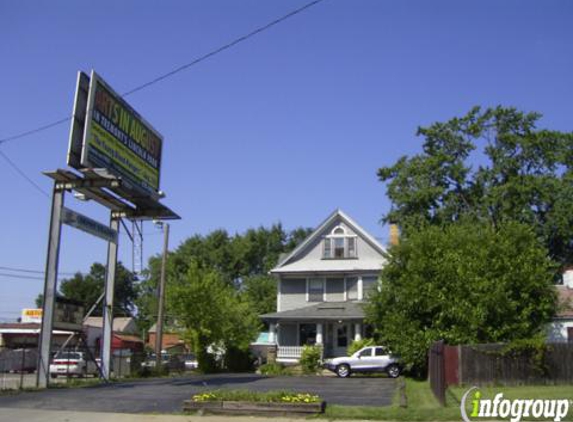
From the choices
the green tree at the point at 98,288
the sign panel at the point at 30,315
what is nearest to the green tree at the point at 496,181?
the sign panel at the point at 30,315

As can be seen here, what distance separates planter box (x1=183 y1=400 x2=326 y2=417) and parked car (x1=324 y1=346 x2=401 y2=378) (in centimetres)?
1629

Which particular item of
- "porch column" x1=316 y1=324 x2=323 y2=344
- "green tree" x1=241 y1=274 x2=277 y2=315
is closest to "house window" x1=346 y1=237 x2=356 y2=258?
"porch column" x1=316 y1=324 x2=323 y2=344

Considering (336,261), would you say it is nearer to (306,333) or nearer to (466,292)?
(306,333)

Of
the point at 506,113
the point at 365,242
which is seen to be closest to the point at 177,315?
the point at 365,242

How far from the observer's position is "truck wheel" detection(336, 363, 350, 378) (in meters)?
32.3

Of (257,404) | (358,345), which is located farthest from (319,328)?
(257,404)

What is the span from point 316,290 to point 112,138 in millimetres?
21752

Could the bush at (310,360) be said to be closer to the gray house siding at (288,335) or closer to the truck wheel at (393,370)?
the gray house siding at (288,335)

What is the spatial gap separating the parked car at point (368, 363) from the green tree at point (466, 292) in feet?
8.33

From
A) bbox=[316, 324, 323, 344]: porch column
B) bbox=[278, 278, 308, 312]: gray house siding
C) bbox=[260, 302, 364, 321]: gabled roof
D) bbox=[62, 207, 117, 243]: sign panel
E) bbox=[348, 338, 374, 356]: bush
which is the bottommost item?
bbox=[348, 338, 374, 356]: bush

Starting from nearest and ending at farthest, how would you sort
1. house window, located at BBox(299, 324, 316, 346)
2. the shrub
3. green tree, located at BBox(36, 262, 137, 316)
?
the shrub < house window, located at BBox(299, 324, 316, 346) < green tree, located at BBox(36, 262, 137, 316)

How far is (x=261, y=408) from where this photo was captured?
15258 millimetres

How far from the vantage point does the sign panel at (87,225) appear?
24.1 m

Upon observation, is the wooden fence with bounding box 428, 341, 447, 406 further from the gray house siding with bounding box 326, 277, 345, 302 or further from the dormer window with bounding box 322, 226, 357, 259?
the dormer window with bounding box 322, 226, 357, 259
